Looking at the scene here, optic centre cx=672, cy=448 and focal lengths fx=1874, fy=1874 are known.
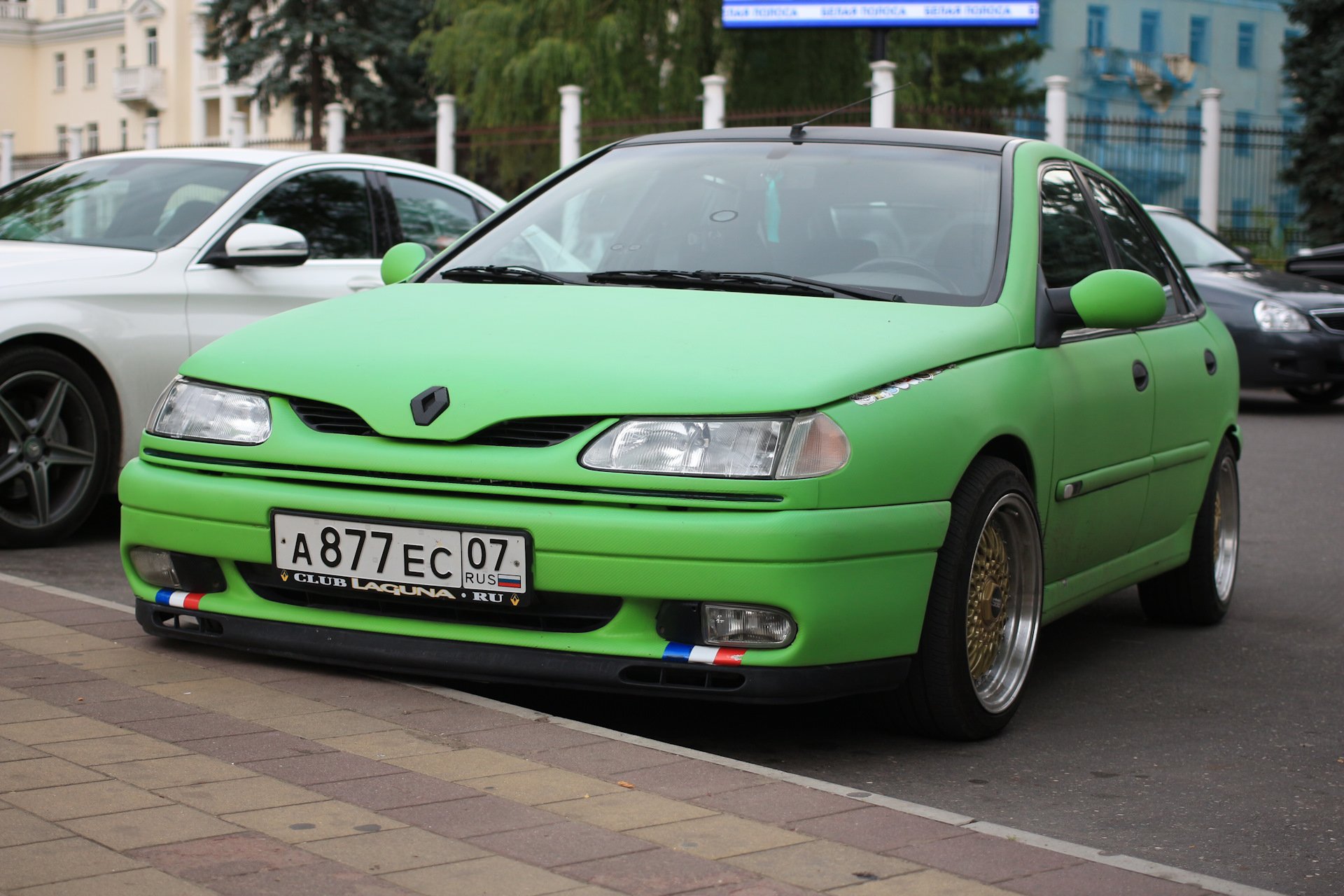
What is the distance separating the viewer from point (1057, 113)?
2384 cm

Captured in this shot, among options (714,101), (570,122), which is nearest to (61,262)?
(714,101)

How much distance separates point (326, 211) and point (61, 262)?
1.44 metres

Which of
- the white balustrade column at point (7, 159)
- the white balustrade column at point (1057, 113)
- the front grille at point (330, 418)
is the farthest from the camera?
the white balustrade column at point (7, 159)

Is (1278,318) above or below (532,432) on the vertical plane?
below

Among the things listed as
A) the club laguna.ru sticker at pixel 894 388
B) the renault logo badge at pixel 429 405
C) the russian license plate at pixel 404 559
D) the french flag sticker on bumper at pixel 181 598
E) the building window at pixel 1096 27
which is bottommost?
the french flag sticker on bumper at pixel 181 598

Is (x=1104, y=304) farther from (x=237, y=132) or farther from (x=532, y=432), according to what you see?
(x=237, y=132)

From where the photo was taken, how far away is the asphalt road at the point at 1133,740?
3.95m

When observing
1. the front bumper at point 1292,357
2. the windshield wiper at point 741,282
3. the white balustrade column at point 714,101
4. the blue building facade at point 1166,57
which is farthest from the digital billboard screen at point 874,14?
the windshield wiper at point 741,282

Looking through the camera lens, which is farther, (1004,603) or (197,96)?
(197,96)

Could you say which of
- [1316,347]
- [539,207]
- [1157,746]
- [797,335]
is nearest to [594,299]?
[797,335]

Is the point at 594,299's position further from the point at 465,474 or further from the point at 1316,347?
the point at 1316,347

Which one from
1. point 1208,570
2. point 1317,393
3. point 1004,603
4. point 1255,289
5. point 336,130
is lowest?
point 1317,393

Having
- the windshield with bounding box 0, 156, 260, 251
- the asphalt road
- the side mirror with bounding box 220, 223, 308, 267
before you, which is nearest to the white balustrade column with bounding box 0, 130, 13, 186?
the windshield with bounding box 0, 156, 260, 251

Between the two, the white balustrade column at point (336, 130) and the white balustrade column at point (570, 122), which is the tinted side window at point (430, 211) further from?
the white balustrade column at point (336, 130)
